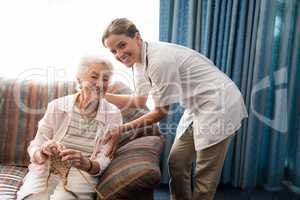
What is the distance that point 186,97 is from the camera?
1.62 metres

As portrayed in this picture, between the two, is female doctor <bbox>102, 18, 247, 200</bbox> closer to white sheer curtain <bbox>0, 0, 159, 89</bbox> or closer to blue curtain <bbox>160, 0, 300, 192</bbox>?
blue curtain <bbox>160, 0, 300, 192</bbox>

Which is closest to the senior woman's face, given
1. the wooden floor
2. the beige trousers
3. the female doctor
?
the female doctor

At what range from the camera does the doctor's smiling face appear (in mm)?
1452

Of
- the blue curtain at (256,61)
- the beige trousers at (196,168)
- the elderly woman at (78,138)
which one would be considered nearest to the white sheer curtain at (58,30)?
the blue curtain at (256,61)

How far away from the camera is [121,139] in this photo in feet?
5.83

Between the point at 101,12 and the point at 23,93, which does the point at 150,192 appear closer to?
the point at 23,93

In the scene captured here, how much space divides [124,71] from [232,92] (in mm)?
944

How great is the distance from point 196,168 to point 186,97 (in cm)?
39

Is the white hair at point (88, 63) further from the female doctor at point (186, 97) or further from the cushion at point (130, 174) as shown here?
the cushion at point (130, 174)

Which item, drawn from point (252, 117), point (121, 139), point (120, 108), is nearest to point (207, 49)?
point (252, 117)

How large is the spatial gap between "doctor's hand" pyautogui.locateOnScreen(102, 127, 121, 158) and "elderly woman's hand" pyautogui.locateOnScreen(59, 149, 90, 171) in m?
0.16

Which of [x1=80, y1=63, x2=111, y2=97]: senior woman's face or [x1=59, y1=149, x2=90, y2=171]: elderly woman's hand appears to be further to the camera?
[x1=80, y1=63, x2=111, y2=97]: senior woman's face

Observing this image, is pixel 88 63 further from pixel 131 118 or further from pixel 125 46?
pixel 131 118

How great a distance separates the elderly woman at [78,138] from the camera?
1471 mm
